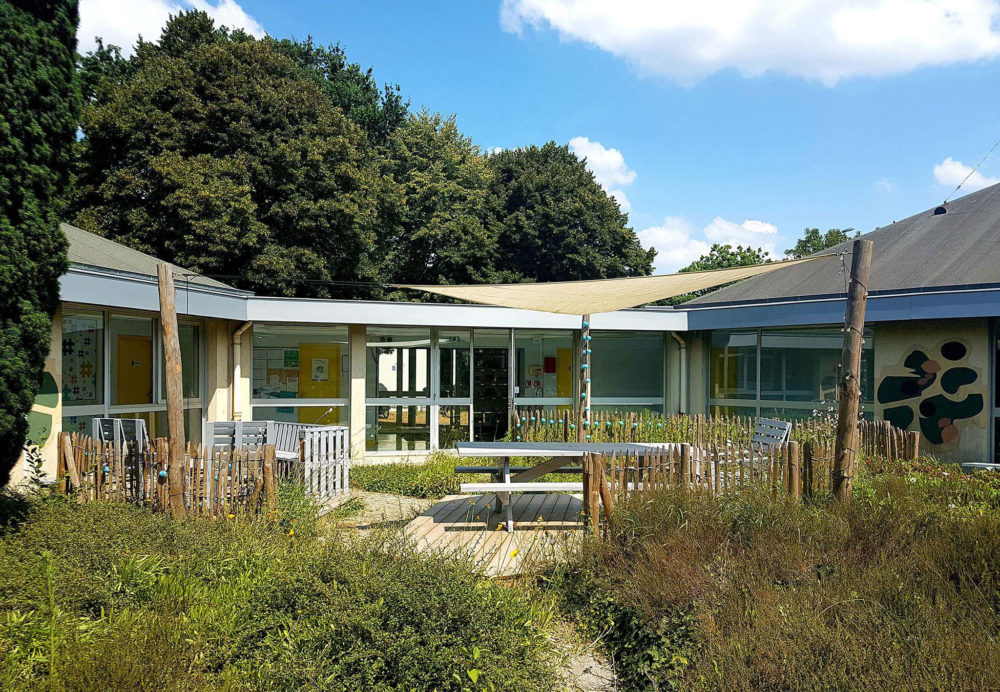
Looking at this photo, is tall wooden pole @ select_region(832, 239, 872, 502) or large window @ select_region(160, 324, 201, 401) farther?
large window @ select_region(160, 324, 201, 401)

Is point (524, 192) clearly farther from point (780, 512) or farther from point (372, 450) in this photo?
point (780, 512)

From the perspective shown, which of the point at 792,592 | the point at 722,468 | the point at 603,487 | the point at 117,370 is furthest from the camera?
the point at 117,370

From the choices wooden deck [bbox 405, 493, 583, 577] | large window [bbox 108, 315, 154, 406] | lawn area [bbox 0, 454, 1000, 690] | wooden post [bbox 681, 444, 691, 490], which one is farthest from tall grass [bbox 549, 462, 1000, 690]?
large window [bbox 108, 315, 154, 406]

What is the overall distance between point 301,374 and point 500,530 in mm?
6868

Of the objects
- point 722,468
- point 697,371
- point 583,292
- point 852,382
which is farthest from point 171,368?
point 697,371

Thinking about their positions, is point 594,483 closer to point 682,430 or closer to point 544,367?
point 682,430

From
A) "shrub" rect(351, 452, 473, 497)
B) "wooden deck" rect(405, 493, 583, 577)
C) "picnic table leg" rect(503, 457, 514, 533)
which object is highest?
"picnic table leg" rect(503, 457, 514, 533)

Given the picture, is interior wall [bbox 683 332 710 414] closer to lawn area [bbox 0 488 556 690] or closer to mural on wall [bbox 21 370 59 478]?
lawn area [bbox 0 488 556 690]

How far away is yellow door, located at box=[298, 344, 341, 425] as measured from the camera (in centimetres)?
1266

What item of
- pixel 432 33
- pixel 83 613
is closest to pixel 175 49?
pixel 432 33

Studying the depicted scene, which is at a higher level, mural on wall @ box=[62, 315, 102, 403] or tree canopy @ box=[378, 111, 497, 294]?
tree canopy @ box=[378, 111, 497, 294]

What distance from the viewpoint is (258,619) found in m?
3.96

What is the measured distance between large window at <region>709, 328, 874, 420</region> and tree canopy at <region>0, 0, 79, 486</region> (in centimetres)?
1115

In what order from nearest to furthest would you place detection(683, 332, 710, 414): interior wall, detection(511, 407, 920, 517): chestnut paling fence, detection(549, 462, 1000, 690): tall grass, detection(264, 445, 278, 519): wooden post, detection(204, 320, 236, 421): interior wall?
detection(549, 462, 1000, 690): tall grass, detection(511, 407, 920, 517): chestnut paling fence, detection(264, 445, 278, 519): wooden post, detection(204, 320, 236, 421): interior wall, detection(683, 332, 710, 414): interior wall
